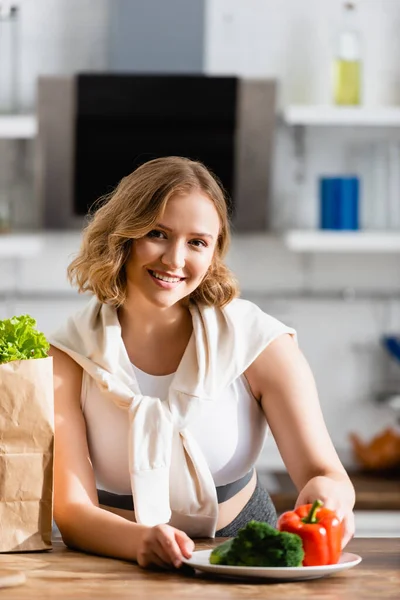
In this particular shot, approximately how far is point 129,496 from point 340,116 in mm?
1833

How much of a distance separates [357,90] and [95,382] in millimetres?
1886

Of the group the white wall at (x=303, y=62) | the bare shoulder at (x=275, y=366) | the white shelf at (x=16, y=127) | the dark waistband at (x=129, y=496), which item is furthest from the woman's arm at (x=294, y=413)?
the white wall at (x=303, y=62)

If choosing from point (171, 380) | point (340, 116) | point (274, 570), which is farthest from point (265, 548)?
point (340, 116)

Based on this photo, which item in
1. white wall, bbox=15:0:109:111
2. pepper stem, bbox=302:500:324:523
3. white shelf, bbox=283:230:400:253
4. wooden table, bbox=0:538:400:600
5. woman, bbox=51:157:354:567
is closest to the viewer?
wooden table, bbox=0:538:400:600

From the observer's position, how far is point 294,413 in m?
1.64

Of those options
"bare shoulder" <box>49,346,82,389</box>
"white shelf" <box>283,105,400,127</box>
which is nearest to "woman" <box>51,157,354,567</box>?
"bare shoulder" <box>49,346,82,389</box>

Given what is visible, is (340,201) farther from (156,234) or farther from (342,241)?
(156,234)

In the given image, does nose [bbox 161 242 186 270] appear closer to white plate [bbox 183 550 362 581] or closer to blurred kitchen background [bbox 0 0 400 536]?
white plate [bbox 183 550 362 581]

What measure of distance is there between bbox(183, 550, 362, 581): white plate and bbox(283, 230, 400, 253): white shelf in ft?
6.34

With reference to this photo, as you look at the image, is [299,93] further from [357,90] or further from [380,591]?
[380,591]

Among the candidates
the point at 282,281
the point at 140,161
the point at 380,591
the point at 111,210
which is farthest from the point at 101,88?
the point at 380,591

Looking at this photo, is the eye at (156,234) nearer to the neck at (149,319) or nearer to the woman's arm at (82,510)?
the neck at (149,319)

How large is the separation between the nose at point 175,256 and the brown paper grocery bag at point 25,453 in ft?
0.90

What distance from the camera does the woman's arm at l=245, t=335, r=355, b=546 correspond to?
1612 millimetres
